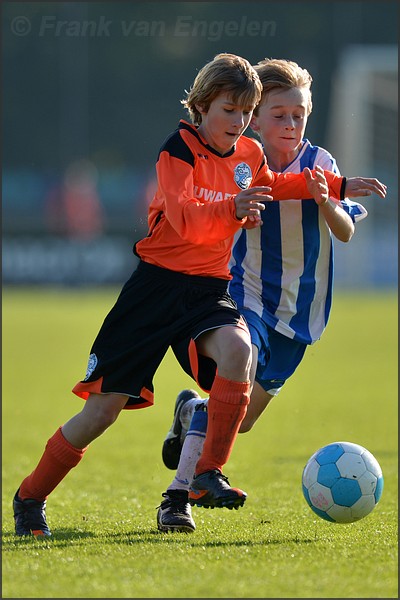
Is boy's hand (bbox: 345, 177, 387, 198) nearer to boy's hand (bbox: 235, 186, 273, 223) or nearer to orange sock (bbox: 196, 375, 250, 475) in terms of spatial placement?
boy's hand (bbox: 235, 186, 273, 223)

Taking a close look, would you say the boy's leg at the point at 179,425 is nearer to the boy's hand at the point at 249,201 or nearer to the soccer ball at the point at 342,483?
the soccer ball at the point at 342,483

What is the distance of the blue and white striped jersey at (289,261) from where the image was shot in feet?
15.7

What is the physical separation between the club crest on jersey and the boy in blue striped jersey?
1.52ft

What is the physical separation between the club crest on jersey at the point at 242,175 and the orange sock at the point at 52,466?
1195 mm

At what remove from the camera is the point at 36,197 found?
29.9 meters

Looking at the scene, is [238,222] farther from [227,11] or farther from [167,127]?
[227,11]

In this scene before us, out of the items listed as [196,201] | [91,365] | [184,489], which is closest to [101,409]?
[91,365]

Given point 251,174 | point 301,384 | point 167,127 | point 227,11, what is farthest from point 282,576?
point 227,11

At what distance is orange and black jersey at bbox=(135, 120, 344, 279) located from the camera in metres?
3.93

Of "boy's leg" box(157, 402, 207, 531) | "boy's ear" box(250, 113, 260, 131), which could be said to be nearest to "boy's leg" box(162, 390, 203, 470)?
"boy's leg" box(157, 402, 207, 531)

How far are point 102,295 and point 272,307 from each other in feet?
64.8

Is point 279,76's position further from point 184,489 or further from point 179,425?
point 184,489

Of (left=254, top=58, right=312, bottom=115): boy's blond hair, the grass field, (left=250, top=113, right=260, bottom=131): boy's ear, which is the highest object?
(left=254, top=58, right=312, bottom=115): boy's blond hair

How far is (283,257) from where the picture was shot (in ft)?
15.9
